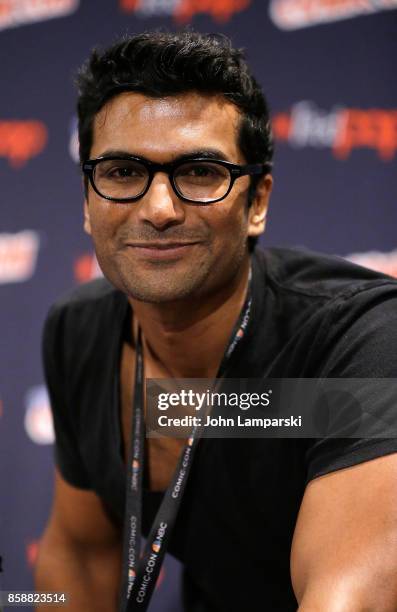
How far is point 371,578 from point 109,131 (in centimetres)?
63

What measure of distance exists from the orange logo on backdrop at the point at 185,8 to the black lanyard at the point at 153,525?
36.3 inches

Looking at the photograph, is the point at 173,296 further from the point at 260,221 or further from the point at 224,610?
the point at 224,610

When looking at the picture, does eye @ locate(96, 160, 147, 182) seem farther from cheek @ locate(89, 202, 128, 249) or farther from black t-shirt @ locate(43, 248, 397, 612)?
black t-shirt @ locate(43, 248, 397, 612)

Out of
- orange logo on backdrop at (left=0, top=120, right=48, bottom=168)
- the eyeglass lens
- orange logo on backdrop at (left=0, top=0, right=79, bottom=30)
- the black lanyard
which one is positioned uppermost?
orange logo on backdrop at (left=0, top=0, right=79, bottom=30)

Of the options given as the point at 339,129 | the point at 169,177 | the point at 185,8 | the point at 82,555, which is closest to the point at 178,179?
the point at 169,177

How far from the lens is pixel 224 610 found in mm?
1108

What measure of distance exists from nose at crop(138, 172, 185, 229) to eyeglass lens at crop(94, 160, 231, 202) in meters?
0.01

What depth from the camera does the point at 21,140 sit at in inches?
70.0

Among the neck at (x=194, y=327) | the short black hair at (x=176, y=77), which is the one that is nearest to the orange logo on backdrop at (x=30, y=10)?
the short black hair at (x=176, y=77)

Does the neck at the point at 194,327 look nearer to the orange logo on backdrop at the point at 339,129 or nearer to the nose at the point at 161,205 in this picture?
the nose at the point at 161,205

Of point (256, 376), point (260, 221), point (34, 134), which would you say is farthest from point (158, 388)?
point (34, 134)

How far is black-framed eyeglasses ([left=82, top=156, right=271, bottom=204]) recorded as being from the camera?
901mm

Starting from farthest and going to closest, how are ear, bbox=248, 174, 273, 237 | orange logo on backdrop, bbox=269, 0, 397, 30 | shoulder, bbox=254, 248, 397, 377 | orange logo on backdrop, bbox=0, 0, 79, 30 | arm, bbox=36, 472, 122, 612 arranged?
orange logo on backdrop, bbox=0, 0, 79, 30 → orange logo on backdrop, bbox=269, 0, 397, 30 → arm, bbox=36, 472, 122, 612 → ear, bbox=248, 174, 273, 237 → shoulder, bbox=254, 248, 397, 377

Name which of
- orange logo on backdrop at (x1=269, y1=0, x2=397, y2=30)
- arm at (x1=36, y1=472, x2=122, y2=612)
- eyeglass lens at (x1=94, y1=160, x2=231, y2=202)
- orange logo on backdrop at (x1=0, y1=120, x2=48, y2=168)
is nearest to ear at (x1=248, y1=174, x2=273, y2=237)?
eyeglass lens at (x1=94, y1=160, x2=231, y2=202)
